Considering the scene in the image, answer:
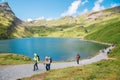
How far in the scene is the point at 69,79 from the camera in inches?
1153

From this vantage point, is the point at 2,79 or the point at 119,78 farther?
the point at 2,79

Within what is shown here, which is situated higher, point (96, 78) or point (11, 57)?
point (11, 57)

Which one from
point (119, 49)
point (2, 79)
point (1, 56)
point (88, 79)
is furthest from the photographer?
point (119, 49)

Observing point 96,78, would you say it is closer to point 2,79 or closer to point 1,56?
point 2,79

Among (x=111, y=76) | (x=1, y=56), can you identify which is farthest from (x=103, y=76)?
(x=1, y=56)

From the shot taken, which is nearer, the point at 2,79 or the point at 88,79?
the point at 88,79

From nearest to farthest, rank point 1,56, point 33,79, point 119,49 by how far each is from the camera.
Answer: point 33,79 → point 1,56 → point 119,49

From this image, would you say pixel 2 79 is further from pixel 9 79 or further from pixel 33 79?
pixel 33 79

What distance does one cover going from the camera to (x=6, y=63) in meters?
55.0

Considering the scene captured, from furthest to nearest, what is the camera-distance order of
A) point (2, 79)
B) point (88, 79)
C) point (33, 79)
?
point (2, 79), point (33, 79), point (88, 79)

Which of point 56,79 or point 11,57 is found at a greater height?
point 11,57

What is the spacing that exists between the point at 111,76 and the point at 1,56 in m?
42.3

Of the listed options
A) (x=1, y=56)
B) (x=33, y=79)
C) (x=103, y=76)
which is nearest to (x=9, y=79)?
(x=33, y=79)

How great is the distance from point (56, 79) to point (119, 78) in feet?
27.5
